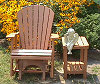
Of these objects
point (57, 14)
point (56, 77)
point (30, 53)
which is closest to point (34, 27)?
point (30, 53)

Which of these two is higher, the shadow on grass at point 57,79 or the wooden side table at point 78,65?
the wooden side table at point 78,65

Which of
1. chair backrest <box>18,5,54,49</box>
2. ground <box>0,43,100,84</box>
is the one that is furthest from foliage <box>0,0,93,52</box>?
ground <box>0,43,100,84</box>

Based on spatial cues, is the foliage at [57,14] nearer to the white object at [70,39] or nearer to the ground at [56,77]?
the ground at [56,77]

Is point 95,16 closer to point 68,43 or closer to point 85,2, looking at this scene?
point 85,2

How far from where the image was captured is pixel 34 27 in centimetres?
450

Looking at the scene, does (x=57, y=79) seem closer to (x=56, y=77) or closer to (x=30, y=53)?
(x=56, y=77)

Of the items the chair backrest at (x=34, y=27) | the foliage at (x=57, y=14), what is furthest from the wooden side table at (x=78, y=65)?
the foliage at (x=57, y=14)

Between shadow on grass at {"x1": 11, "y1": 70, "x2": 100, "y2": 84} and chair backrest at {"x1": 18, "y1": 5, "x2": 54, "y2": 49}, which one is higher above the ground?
chair backrest at {"x1": 18, "y1": 5, "x2": 54, "y2": 49}

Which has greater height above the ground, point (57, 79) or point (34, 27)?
point (34, 27)

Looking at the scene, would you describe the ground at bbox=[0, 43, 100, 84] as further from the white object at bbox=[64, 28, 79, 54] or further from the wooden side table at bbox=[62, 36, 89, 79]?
the white object at bbox=[64, 28, 79, 54]

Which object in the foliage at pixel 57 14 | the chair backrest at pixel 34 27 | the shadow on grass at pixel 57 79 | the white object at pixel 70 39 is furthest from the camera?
the foliage at pixel 57 14

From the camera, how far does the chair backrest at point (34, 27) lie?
4441 millimetres

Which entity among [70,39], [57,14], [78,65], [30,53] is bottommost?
[78,65]

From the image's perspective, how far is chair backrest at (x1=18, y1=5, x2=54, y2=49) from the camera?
175 inches
